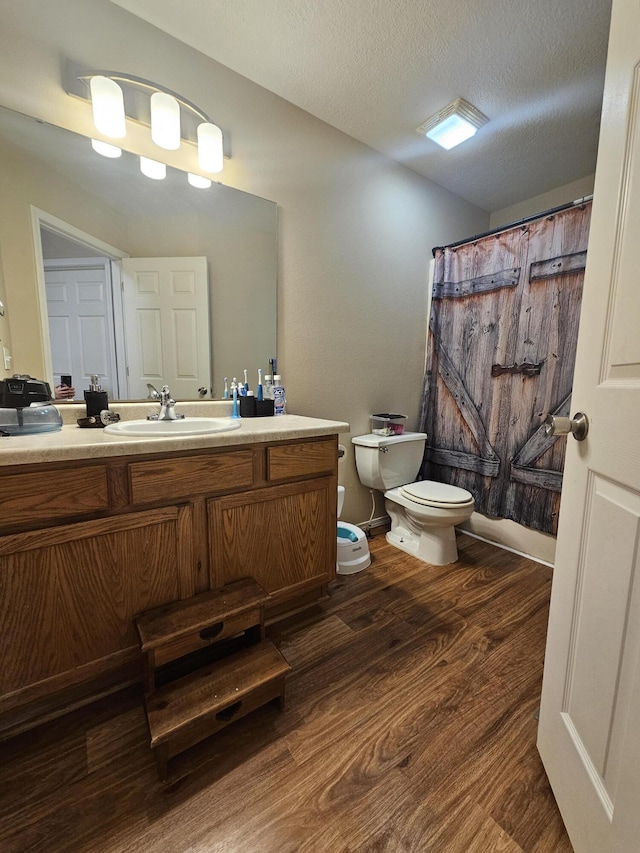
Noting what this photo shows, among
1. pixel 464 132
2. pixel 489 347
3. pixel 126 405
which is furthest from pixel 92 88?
pixel 489 347

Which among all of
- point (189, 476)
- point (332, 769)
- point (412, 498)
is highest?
point (189, 476)

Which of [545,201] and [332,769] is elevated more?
[545,201]

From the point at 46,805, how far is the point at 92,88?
2.20 meters

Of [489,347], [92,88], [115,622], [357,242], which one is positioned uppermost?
[92,88]

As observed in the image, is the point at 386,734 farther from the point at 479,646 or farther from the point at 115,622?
the point at 115,622

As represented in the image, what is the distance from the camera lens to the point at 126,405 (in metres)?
1.42

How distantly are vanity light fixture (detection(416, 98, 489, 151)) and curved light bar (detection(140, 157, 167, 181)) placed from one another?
4.37ft

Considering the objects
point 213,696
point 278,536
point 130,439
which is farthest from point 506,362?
point 213,696

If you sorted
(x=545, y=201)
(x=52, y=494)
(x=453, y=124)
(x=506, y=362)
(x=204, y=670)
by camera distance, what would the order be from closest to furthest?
(x=52, y=494) < (x=204, y=670) < (x=453, y=124) < (x=506, y=362) < (x=545, y=201)

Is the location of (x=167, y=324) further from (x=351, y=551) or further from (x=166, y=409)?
(x=351, y=551)

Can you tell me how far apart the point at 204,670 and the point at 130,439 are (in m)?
0.74

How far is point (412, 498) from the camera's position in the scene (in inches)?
73.5

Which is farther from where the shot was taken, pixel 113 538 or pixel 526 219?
pixel 526 219

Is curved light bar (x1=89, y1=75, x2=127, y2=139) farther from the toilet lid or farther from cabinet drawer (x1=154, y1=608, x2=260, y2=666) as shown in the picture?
the toilet lid
